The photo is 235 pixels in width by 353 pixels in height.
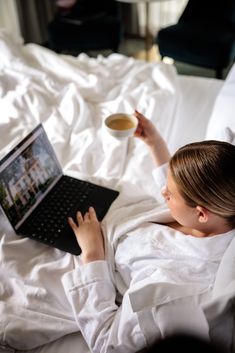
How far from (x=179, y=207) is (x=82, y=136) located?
611 mm

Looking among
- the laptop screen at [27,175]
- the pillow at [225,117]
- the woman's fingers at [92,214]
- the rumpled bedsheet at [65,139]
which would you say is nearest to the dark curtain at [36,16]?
the rumpled bedsheet at [65,139]

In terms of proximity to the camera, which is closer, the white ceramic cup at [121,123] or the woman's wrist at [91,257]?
the woman's wrist at [91,257]

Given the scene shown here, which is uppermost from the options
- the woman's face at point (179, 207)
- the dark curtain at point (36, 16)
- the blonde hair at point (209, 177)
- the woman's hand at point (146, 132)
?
the blonde hair at point (209, 177)

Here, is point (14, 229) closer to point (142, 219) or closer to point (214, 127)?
point (142, 219)

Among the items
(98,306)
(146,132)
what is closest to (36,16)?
(146,132)

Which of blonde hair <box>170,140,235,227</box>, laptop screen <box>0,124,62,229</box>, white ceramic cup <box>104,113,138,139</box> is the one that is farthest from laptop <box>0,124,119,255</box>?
blonde hair <box>170,140,235,227</box>

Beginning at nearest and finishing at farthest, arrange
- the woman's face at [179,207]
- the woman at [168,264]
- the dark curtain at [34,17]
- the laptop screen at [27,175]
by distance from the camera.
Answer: the woman at [168,264], the woman's face at [179,207], the laptop screen at [27,175], the dark curtain at [34,17]

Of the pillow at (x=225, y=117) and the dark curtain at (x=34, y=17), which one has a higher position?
the pillow at (x=225, y=117)

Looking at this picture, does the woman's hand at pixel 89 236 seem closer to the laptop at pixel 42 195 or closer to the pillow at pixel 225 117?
the laptop at pixel 42 195

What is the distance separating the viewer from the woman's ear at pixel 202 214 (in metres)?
0.74

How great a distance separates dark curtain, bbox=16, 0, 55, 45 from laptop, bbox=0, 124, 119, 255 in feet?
8.62

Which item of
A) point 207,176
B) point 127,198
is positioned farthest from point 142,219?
point 207,176

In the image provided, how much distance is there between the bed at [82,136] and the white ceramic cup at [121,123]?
13 cm

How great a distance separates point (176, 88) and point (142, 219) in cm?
75
